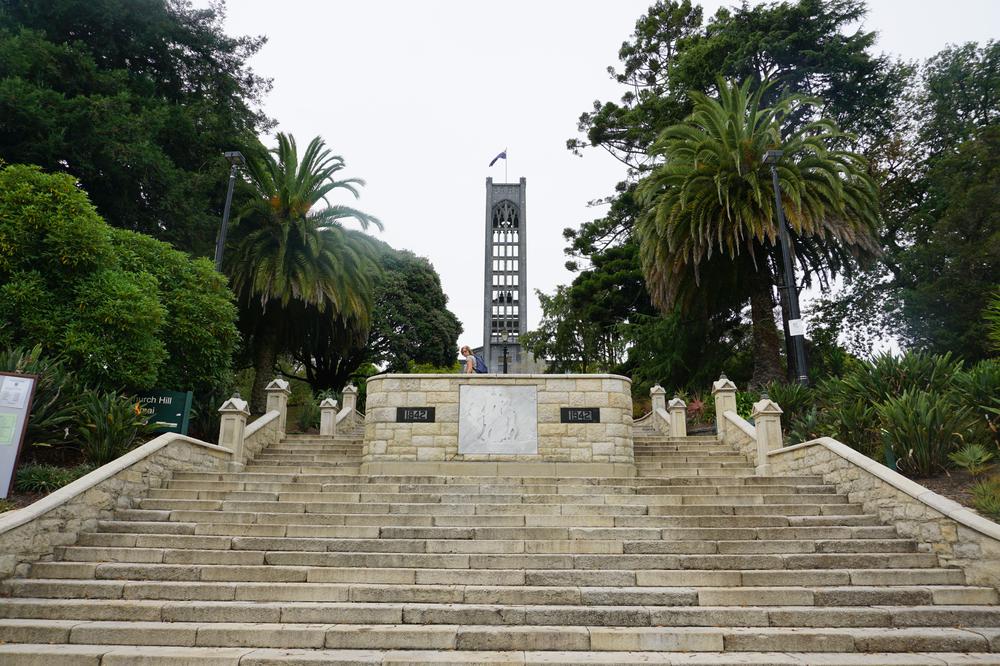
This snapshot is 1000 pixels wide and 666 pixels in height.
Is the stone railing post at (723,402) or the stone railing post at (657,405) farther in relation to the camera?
the stone railing post at (657,405)

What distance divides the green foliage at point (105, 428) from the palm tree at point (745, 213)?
14322 millimetres

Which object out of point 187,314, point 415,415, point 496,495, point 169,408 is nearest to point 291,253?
point 187,314

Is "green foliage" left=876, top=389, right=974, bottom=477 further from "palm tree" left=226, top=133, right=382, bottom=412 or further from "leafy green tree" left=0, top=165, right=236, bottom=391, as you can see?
"palm tree" left=226, top=133, right=382, bottom=412

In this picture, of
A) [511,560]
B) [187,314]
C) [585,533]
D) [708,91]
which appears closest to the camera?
[511,560]

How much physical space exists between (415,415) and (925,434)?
854 cm

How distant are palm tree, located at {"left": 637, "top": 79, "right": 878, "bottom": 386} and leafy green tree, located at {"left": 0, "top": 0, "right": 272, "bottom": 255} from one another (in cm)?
1468

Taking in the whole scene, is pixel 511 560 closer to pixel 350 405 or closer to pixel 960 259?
pixel 350 405

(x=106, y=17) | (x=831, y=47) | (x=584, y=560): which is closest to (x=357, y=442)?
(x=584, y=560)

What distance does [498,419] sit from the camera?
1241cm

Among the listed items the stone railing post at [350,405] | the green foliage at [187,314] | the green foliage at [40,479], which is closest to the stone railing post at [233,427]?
the green foliage at [187,314]

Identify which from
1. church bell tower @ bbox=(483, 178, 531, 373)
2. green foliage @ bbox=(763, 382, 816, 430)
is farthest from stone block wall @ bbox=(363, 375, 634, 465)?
→ church bell tower @ bbox=(483, 178, 531, 373)

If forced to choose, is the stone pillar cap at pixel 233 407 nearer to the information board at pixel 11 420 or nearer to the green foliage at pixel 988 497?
the information board at pixel 11 420

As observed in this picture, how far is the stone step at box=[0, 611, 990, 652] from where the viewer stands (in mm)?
5863

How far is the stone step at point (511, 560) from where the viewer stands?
743 cm
